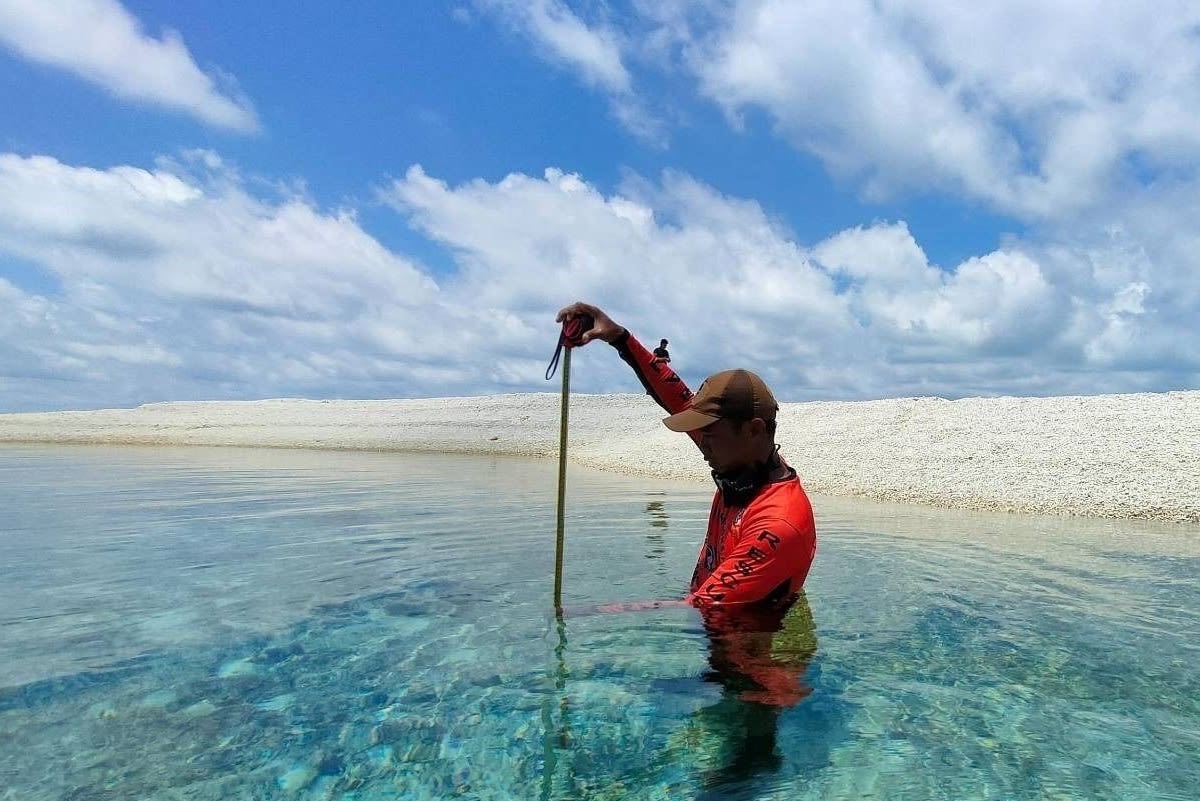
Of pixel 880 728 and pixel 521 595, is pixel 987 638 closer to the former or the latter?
pixel 880 728

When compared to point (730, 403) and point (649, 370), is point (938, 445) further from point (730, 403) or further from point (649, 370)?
point (730, 403)

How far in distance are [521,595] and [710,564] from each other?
10.4 feet

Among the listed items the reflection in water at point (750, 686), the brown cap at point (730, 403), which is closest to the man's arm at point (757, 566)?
the reflection in water at point (750, 686)

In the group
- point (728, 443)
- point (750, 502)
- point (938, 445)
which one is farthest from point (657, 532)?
point (938, 445)

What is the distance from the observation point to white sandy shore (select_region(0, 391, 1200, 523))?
18.7 m

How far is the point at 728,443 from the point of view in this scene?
507 cm

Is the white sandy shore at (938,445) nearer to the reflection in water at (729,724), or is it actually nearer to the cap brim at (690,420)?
the reflection in water at (729,724)

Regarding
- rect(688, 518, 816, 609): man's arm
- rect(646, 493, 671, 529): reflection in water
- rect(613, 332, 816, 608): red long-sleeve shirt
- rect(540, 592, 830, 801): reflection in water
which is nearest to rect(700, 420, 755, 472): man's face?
rect(613, 332, 816, 608): red long-sleeve shirt

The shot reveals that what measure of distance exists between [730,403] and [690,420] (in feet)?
0.91

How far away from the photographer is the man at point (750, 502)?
15.8 feet

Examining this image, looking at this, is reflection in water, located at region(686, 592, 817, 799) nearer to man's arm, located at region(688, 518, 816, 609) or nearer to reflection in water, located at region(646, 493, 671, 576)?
man's arm, located at region(688, 518, 816, 609)

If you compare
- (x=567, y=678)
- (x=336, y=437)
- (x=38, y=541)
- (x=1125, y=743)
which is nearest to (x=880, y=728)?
(x=1125, y=743)

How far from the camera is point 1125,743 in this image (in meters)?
4.77

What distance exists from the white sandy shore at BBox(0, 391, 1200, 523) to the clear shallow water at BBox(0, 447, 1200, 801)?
7.02 metres
